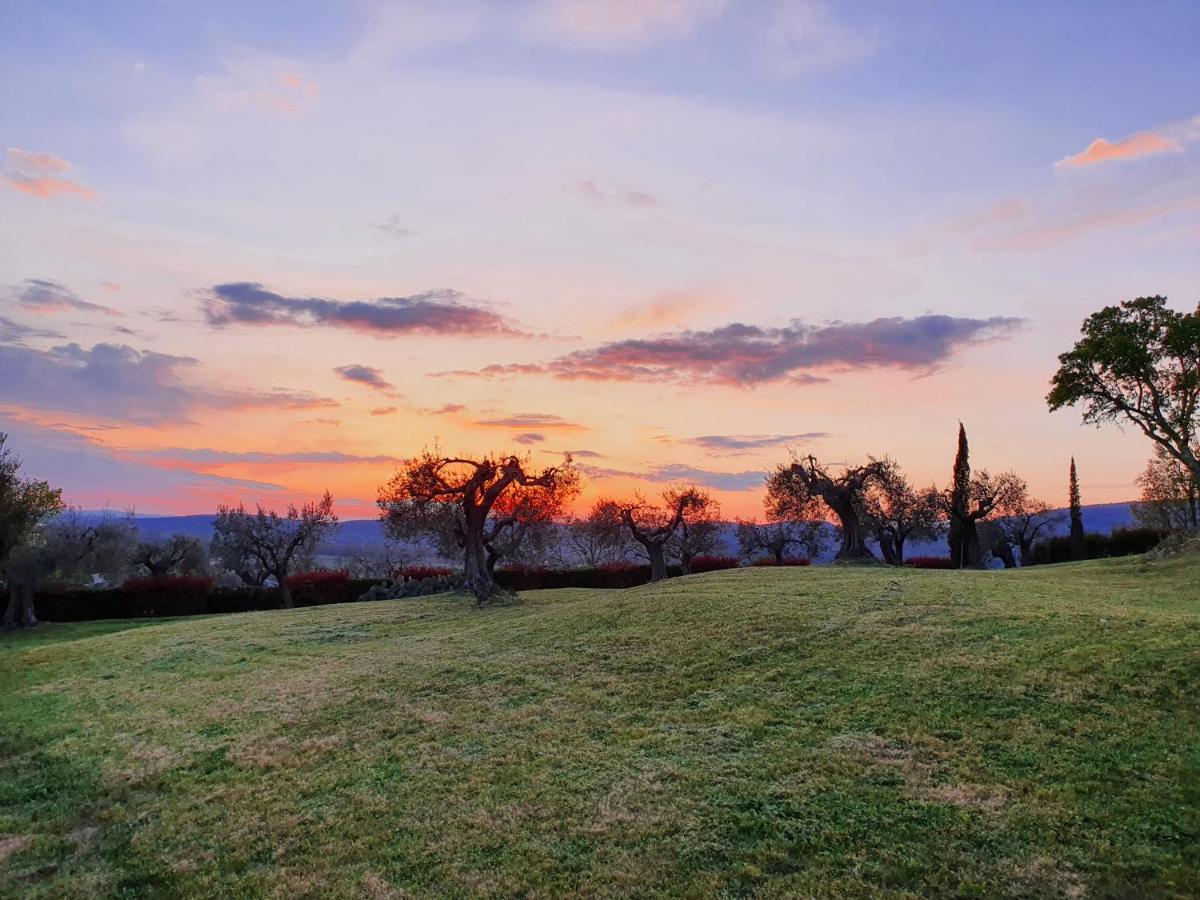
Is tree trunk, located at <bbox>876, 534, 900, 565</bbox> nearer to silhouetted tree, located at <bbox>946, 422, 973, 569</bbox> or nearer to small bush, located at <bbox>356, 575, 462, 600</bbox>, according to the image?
silhouetted tree, located at <bbox>946, 422, 973, 569</bbox>

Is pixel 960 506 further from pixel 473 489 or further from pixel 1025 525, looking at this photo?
pixel 473 489

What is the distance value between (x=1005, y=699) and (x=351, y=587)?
4437 centimetres

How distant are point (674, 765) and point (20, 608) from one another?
4447cm

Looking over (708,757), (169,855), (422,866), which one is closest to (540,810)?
(422,866)

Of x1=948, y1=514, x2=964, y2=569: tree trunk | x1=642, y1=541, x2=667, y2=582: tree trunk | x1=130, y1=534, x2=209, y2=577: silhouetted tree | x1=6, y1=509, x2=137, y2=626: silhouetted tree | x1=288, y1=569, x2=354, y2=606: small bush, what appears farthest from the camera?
x1=130, y1=534, x2=209, y2=577: silhouetted tree

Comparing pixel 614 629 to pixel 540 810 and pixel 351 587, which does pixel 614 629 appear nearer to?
pixel 540 810

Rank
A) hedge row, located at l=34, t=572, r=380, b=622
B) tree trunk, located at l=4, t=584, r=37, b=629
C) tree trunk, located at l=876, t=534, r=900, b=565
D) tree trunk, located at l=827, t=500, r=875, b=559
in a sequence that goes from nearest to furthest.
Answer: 1. tree trunk, located at l=827, t=500, r=875, b=559
2. tree trunk, located at l=4, t=584, r=37, b=629
3. hedge row, located at l=34, t=572, r=380, b=622
4. tree trunk, located at l=876, t=534, r=900, b=565

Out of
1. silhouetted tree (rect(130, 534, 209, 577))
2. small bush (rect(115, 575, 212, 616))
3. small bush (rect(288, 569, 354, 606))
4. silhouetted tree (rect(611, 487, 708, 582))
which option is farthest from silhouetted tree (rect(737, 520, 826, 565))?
silhouetted tree (rect(130, 534, 209, 577))

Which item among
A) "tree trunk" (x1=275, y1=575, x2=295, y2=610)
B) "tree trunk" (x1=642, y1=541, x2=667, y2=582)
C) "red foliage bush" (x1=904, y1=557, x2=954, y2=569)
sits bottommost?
"red foliage bush" (x1=904, y1=557, x2=954, y2=569)

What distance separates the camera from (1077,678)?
10422mm

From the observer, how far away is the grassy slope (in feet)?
22.9

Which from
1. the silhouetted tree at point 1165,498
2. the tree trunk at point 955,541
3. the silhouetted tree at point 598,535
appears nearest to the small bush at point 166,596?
the silhouetted tree at point 598,535

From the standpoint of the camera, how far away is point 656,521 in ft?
169

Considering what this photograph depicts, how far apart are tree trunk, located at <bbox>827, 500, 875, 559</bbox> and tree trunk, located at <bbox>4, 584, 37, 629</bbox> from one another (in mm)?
42891
